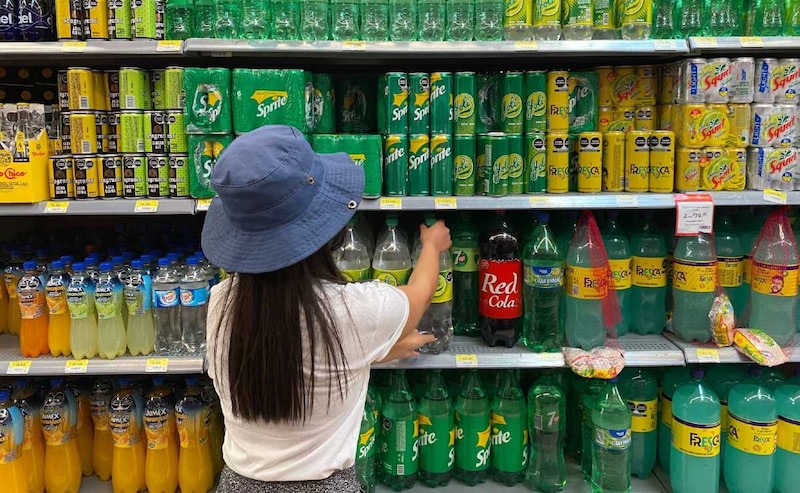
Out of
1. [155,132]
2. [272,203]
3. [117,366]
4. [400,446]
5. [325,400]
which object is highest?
[155,132]

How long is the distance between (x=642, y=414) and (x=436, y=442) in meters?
0.81

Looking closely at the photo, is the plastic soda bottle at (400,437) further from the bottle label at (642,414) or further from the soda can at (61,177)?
the soda can at (61,177)

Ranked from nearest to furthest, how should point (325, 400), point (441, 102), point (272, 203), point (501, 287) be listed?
point (272, 203)
point (325, 400)
point (441, 102)
point (501, 287)

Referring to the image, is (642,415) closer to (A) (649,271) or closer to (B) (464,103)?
(A) (649,271)

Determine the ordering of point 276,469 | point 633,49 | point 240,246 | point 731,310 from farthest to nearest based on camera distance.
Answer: point 731,310 < point 633,49 < point 276,469 < point 240,246

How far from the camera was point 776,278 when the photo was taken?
2.29 meters

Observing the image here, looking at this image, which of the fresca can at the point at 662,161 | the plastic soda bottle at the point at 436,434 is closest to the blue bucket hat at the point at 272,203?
the plastic soda bottle at the point at 436,434

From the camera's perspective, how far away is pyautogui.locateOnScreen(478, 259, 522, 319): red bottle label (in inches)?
90.3

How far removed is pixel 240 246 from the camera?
136cm

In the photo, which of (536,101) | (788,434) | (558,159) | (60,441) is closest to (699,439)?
(788,434)

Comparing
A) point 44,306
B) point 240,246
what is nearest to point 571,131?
point 240,246

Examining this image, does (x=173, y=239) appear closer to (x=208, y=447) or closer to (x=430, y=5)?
(x=208, y=447)

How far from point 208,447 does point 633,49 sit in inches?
82.1

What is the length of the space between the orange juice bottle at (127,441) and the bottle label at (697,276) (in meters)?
2.08
